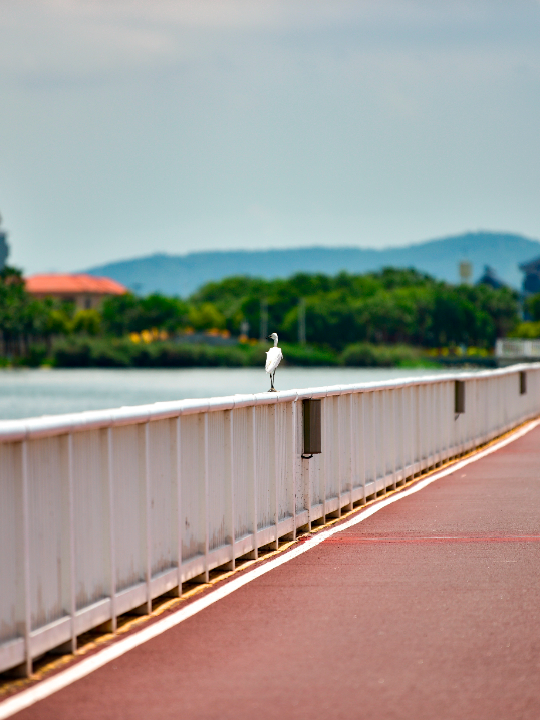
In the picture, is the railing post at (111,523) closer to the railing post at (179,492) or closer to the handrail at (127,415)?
the handrail at (127,415)

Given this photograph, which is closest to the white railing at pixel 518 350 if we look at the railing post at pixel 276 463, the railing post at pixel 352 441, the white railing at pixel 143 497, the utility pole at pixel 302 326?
the railing post at pixel 352 441

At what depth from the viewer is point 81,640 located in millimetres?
7852

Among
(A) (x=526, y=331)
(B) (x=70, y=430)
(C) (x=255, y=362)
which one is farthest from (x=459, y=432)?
(A) (x=526, y=331)

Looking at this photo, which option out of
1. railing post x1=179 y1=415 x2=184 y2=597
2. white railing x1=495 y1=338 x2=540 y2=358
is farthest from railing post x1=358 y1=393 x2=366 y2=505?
white railing x1=495 y1=338 x2=540 y2=358

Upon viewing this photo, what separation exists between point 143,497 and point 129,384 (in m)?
129

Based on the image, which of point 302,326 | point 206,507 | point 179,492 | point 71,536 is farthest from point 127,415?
point 302,326

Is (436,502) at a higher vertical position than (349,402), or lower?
lower

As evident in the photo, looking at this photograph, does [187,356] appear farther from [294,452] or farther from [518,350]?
[294,452]

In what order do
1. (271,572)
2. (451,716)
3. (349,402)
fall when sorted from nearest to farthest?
(451,716) → (271,572) → (349,402)

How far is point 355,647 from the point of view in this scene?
7.62m

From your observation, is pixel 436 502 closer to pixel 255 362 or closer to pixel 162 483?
pixel 162 483

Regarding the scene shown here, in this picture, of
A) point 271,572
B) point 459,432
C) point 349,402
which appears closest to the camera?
point 271,572

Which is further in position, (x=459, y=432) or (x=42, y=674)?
(x=459, y=432)

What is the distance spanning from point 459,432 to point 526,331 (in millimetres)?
176997
